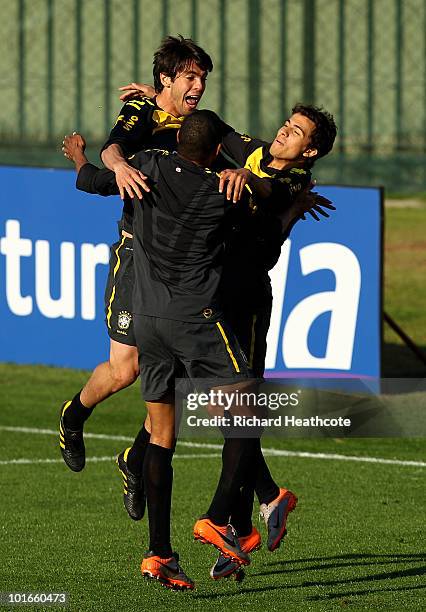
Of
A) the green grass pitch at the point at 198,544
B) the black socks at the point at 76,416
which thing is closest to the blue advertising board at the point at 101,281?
the green grass pitch at the point at 198,544

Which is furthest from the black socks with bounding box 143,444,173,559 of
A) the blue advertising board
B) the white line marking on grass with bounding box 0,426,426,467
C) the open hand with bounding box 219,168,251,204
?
the blue advertising board

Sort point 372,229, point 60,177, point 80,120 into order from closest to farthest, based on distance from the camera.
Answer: point 372,229 → point 60,177 → point 80,120

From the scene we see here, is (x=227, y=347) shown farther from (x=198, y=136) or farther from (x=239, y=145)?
(x=239, y=145)

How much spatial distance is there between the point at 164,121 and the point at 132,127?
20 centimetres

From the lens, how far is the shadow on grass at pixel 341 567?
28.7 ft

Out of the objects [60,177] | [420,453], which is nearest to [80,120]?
[60,177]

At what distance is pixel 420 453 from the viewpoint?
13.1 m

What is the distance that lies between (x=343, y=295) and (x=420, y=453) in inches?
74.8

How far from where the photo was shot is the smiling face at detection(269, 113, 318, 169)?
857 centimetres

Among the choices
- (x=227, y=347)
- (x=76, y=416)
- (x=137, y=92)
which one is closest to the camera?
(x=227, y=347)

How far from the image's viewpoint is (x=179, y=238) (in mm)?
8227

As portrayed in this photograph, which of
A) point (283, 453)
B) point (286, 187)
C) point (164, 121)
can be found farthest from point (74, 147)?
point (283, 453)

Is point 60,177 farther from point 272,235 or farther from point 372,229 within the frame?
point 272,235

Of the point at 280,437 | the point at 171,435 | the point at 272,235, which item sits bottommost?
the point at 280,437
